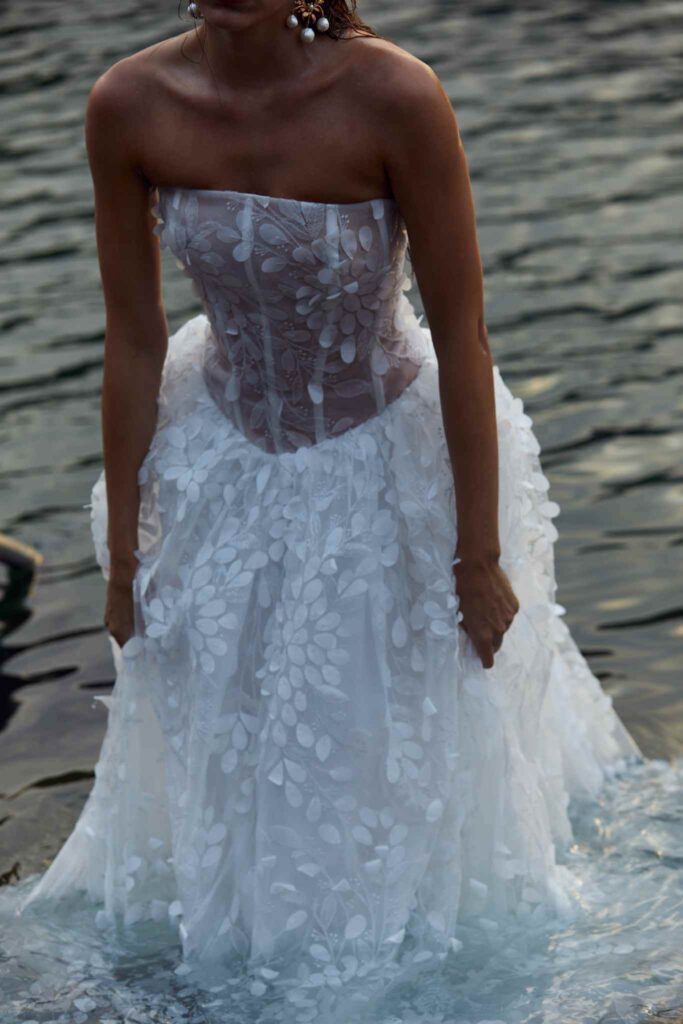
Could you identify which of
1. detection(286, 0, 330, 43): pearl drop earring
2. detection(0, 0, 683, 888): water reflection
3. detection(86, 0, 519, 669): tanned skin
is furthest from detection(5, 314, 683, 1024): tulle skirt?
detection(0, 0, 683, 888): water reflection

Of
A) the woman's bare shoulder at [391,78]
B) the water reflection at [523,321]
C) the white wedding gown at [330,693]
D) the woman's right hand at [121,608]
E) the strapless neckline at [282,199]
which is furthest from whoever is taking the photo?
the water reflection at [523,321]

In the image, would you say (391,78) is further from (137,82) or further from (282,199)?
(137,82)

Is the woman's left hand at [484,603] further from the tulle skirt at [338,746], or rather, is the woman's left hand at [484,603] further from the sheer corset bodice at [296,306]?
the sheer corset bodice at [296,306]

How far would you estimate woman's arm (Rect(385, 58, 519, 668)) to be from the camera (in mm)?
3049

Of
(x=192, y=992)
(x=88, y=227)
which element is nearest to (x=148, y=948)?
(x=192, y=992)

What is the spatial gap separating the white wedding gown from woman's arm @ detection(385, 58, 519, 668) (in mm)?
74

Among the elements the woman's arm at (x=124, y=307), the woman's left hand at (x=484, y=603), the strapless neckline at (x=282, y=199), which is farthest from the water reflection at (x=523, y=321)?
the strapless neckline at (x=282, y=199)

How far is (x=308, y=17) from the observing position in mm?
3119

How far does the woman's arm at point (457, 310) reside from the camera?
305 centimetres

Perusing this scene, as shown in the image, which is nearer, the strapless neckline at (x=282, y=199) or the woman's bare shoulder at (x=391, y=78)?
the woman's bare shoulder at (x=391, y=78)

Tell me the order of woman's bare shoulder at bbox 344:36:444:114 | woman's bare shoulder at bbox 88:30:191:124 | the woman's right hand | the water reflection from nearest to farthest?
woman's bare shoulder at bbox 344:36:444:114, woman's bare shoulder at bbox 88:30:191:124, the woman's right hand, the water reflection

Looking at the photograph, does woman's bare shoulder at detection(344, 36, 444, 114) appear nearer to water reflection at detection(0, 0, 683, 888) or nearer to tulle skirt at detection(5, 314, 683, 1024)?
tulle skirt at detection(5, 314, 683, 1024)

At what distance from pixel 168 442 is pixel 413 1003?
130 cm

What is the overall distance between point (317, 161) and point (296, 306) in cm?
30
